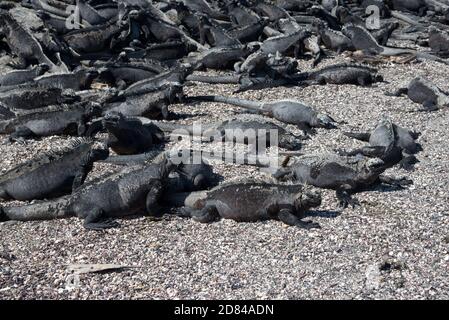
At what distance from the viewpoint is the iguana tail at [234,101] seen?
11.3 m

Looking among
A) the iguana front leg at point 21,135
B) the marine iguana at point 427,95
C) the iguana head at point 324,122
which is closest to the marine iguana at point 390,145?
the iguana head at point 324,122

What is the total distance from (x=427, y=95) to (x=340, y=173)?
167 inches

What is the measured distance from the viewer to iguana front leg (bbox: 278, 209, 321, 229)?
7.21 m

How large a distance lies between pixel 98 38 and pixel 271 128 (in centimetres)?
594

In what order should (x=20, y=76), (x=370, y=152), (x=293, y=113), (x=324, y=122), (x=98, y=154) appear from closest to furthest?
(x=98, y=154) < (x=370, y=152) < (x=324, y=122) < (x=293, y=113) < (x=20, y=76)

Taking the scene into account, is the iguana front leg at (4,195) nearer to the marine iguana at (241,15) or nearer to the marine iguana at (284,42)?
the marine iguana at (284,42)

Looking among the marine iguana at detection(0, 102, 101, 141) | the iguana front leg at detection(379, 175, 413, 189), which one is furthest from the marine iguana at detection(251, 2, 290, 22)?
the iguana front leg at detection(379, 175, 413, 189)

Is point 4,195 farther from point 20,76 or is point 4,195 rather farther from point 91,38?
point 91,38

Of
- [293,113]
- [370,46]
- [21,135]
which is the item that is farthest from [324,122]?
[370,46]

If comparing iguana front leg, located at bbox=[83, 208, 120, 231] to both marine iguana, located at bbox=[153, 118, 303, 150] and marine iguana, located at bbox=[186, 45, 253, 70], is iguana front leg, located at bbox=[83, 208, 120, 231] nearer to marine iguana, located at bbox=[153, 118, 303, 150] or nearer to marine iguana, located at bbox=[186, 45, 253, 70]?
marine iguana, located at bbox=[153, 118, 303, 150]

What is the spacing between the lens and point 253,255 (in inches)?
263

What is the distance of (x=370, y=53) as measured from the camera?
1495 centimetres

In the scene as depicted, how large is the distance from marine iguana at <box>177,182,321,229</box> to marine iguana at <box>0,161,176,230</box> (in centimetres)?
62

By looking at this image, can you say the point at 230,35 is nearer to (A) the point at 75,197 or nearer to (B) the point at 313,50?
(B) the point at 313,50
